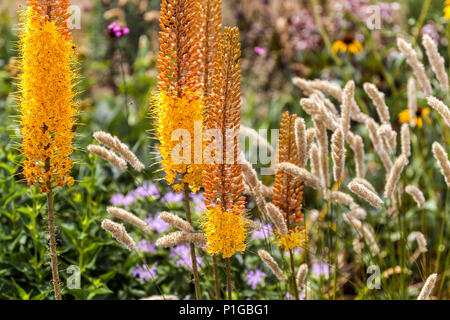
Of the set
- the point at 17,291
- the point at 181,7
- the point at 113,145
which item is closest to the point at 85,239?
the point at 17,291

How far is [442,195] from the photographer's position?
12.1 ft

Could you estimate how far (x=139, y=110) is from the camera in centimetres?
427

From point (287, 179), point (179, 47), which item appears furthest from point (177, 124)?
point (287, 179)

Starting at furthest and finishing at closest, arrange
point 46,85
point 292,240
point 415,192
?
point 415,192
point 292,240
point 46,85

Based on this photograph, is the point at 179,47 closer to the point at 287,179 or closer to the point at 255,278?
the point at 287,179

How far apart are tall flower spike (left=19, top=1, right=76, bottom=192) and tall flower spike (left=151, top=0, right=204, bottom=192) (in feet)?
0.83

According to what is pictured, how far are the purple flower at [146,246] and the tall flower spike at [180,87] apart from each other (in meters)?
1.04

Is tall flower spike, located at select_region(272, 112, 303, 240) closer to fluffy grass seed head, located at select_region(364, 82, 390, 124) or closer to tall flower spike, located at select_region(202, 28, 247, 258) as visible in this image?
tall flower spike, located at select_region(202, 28, 247, 258)

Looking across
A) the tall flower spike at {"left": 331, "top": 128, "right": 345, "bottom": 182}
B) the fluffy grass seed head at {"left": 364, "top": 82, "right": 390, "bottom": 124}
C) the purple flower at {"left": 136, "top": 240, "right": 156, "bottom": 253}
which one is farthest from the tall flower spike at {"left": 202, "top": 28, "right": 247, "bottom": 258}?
the purple flower at {"left": 136, "top": 240, "right": 156, "bottom": 253}

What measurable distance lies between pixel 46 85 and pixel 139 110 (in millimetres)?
2847

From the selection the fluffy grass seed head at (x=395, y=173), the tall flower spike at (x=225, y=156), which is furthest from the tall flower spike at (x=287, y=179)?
the fluffy grass seed head at (x=395, y=173)

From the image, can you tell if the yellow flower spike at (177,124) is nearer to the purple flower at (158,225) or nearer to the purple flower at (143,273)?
the purple flower at (143,273)

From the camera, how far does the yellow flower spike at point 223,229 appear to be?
4.95 ft

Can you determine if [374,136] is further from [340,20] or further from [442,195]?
[340,20]
